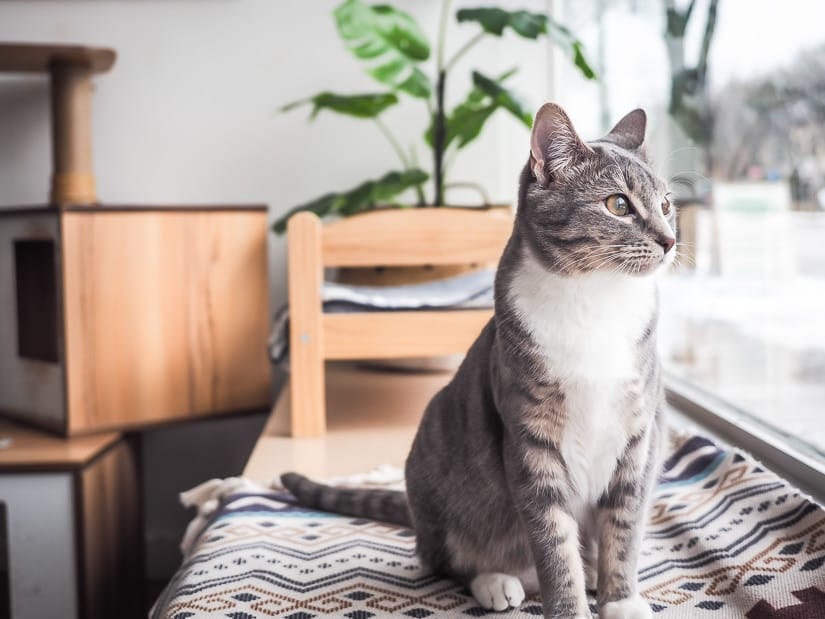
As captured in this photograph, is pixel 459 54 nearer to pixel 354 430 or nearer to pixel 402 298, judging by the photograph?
pixel 402 298

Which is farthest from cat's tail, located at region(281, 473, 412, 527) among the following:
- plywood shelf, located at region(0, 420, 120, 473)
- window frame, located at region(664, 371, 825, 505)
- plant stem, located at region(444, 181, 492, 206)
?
plant stem, located at region(444, 181, 492, 206)

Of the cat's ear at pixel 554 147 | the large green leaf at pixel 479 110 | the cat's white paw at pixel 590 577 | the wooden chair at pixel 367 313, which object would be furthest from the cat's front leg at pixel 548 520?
the large green leaf at pixel 479 110

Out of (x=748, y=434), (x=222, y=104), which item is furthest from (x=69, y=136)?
(x=748, y=434)

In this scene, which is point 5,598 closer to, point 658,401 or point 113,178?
point 113,178

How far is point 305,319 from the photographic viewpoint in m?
1.51

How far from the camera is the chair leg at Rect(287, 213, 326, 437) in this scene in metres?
1.50

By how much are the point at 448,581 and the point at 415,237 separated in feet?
2.53

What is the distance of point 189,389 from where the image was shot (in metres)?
1.85

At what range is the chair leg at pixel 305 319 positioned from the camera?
1504 millimetres

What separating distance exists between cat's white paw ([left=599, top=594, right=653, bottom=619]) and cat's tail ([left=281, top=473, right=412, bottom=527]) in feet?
1.14

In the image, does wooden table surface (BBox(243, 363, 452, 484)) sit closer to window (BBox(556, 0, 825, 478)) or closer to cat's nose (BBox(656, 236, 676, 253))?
window (BBox(556, 0, 825, 478))

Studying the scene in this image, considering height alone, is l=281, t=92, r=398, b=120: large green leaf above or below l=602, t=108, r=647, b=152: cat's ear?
above

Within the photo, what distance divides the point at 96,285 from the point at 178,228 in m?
0.20

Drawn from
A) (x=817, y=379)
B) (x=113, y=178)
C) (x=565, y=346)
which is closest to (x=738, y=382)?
(x=817, y=379)
